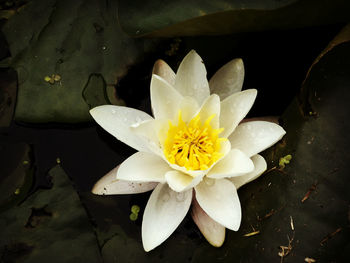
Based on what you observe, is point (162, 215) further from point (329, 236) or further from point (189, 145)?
point (329, 236)

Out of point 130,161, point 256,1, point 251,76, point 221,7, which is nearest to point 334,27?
point 251,76

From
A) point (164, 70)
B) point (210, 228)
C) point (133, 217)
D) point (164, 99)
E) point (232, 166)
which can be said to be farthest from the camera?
point (133, 217)

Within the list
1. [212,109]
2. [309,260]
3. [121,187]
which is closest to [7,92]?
[121,187]

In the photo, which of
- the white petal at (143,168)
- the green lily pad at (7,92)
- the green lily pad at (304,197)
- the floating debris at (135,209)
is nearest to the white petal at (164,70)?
the white petal at (143,168)

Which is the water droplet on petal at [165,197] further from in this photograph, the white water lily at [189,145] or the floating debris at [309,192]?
the floating debris at [309,192]

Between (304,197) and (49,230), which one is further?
(49,230)

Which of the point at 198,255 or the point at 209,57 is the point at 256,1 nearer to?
the point at 209,57

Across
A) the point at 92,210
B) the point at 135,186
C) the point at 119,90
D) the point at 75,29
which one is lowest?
the point at 92,210
